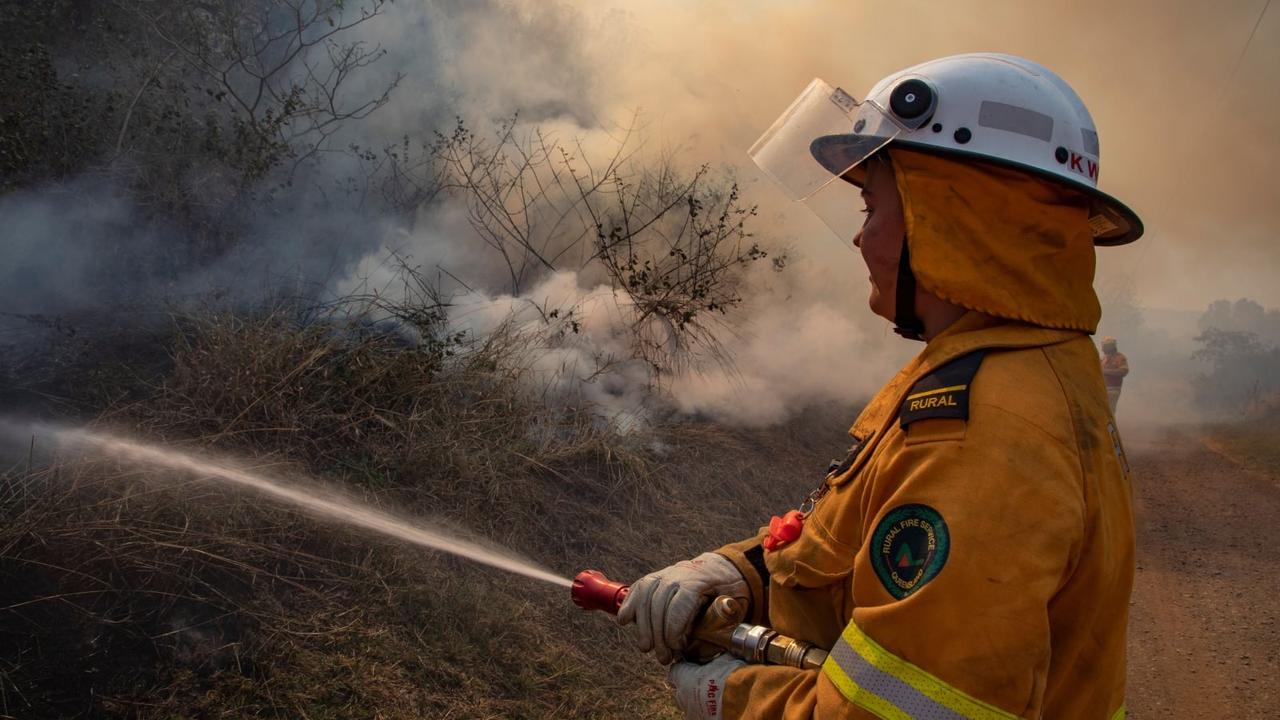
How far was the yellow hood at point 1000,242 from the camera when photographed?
5.28ft

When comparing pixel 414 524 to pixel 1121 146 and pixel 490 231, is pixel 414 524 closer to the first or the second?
pixel 490 231

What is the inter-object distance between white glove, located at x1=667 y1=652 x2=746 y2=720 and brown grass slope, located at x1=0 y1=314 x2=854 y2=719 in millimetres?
1592

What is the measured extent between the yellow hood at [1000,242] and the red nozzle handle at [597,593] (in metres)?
1.15

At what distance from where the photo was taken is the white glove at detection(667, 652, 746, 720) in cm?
174

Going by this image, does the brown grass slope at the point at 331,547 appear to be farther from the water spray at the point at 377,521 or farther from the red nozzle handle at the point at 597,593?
the red nozzle handle at the point at 597,593

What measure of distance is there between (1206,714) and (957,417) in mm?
4437

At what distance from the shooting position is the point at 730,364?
290 inches

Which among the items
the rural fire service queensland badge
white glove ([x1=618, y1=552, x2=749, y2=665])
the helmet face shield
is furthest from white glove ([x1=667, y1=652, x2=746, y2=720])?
the helmet face shield

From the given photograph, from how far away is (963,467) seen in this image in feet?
4.53

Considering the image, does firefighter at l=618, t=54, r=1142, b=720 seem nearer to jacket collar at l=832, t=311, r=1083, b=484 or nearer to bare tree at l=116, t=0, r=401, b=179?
jacket collar at l=832, t=311, r=1083, b=484

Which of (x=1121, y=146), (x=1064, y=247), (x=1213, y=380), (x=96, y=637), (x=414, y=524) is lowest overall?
(x=96, y=637)

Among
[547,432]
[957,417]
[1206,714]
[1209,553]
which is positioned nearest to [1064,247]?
[957,417]

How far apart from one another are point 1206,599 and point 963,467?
6.08m

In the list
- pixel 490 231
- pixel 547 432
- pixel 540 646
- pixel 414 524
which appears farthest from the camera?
pixel 490 231
